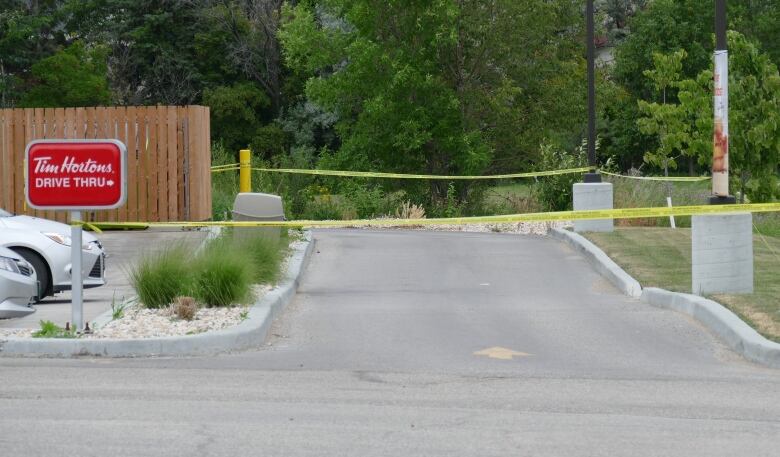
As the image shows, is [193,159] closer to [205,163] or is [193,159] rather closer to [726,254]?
[205,163]

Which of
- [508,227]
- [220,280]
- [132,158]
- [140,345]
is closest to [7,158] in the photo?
[132,158]

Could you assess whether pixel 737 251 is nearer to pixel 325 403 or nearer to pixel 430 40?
pixel 325 403

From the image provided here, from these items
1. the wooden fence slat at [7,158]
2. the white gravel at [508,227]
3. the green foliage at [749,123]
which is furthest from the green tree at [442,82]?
the wooden fence slat at [7,158]

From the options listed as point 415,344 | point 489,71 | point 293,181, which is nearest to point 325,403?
point 415,344

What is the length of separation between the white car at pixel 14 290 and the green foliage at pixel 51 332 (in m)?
1.29

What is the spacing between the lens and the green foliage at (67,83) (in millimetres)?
51344

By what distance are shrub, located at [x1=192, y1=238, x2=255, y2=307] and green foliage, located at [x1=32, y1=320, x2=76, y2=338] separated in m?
1.94

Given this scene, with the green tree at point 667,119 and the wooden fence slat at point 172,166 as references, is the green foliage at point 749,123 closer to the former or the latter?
the green tree at point 667,119

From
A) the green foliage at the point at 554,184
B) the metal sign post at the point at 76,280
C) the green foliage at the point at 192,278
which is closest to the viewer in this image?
the metal sign post at the point at 76,280

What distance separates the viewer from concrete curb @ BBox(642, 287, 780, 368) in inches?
424

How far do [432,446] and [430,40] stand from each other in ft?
85.6

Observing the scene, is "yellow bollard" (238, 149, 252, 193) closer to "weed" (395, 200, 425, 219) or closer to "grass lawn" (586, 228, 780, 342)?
"grass lawn" (586, 228, 780, 342)

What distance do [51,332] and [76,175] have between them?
1.38 metres

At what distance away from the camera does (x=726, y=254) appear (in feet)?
46.5
